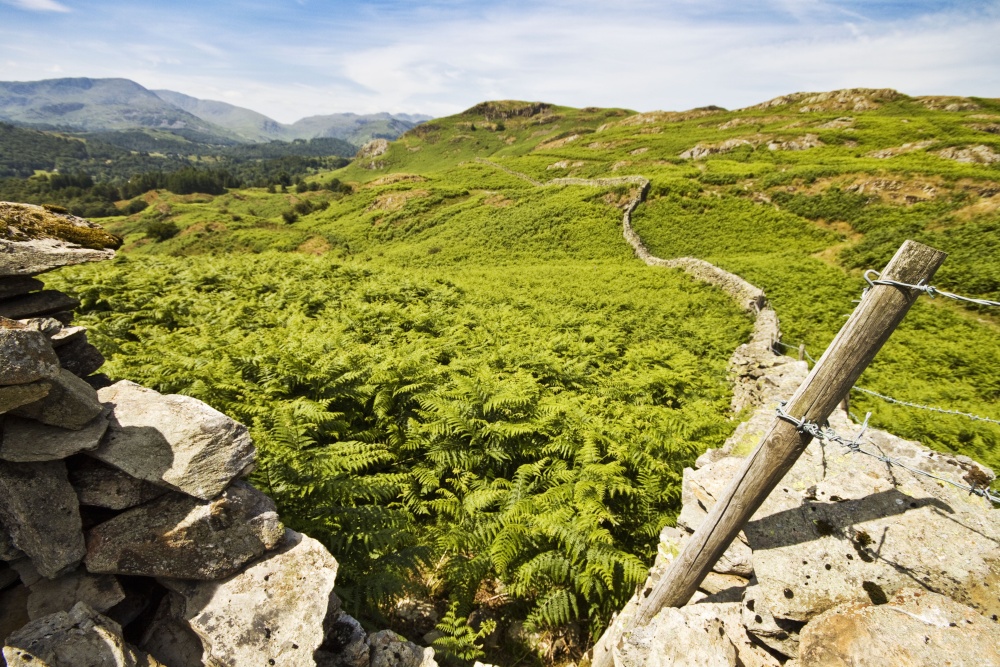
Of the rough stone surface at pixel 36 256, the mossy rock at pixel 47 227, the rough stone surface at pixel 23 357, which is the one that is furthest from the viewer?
the mossy rock at pixel 47 227

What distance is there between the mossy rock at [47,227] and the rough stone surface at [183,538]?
2895 millimetres

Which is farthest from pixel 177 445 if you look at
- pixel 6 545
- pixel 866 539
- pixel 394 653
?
pixel 866 539

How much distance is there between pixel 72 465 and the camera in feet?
13.1

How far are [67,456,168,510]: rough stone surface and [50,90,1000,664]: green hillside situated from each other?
1.47m

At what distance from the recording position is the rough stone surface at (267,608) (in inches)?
145

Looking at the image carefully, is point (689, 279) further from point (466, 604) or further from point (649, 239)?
point (466, 604)

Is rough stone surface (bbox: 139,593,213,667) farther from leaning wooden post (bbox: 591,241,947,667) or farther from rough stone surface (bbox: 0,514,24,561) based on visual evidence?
leaning wooden post (bbox: 591,241,947,667)

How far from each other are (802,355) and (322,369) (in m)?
15.2

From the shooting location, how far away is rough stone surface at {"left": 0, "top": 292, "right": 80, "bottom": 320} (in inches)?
168

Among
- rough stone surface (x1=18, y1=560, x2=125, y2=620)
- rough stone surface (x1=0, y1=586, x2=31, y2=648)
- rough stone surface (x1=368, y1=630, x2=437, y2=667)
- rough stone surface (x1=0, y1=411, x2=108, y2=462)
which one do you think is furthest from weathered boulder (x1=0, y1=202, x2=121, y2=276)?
rough stone surface (x1=368, y1=630, x2=437, y2=667)

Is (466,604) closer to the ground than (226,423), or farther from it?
closer to the ground

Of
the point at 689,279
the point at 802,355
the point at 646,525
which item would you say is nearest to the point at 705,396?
the point at 802,355

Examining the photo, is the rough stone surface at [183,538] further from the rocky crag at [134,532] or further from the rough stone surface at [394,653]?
the rough stone surface at [394,653]

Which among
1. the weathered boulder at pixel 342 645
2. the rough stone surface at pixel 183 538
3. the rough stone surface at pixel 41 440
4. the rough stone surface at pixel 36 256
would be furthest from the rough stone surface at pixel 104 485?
the weathered boulder at pixel 342 645
